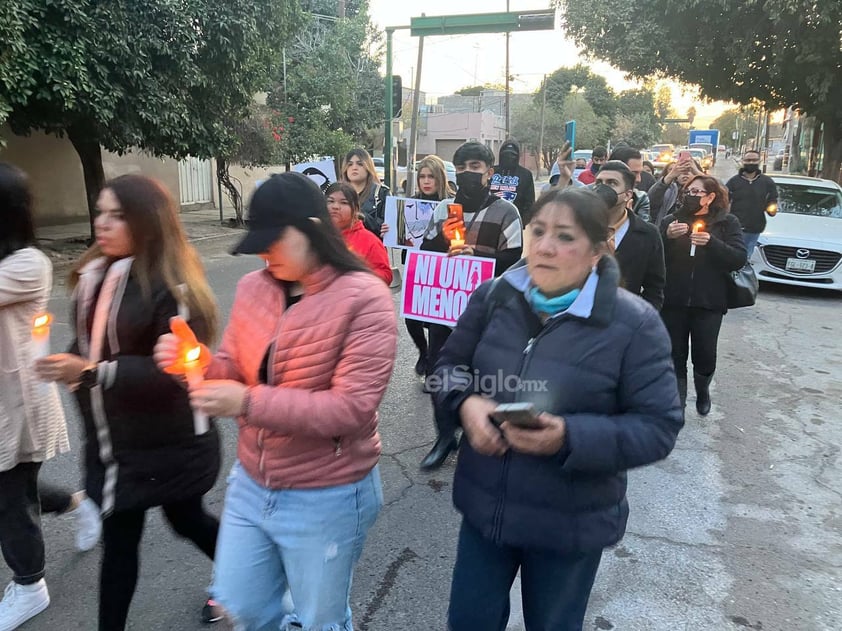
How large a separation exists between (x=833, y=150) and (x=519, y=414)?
19.9m

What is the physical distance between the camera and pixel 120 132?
31.2 ft

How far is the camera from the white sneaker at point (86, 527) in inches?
125

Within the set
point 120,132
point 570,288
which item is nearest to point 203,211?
point 120,132

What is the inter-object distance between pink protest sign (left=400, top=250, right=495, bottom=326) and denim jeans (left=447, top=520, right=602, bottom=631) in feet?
8.30

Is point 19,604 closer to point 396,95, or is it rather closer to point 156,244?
point 156,244

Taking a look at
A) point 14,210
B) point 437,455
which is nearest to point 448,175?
point 437,455

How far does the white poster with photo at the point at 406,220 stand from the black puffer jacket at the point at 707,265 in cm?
189

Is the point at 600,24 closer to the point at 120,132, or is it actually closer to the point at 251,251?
the point at 120,132

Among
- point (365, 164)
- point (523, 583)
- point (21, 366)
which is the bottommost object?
point (523, 583)

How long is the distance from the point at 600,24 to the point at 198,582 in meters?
17.2

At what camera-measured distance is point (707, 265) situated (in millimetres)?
4711

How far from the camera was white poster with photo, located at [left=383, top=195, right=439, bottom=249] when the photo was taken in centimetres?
537

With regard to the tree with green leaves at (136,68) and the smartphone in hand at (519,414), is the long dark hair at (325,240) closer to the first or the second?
the smartphone in hand at (519,414)

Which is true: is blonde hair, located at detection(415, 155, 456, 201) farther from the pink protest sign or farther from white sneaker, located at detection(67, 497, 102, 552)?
white sneaker, located at detection(67, 497, 102, 552)
